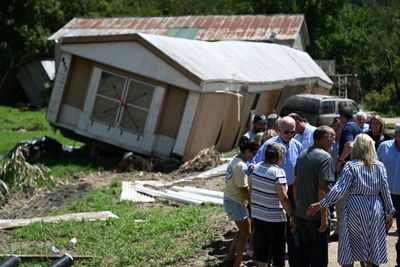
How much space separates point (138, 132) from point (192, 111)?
1.79 m

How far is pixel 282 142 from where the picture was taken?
27.3 ft

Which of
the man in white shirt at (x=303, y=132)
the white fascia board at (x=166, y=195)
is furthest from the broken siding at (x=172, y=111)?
the man in white shirt at (x=303, y=132)

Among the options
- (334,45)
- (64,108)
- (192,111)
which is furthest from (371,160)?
(334,45)

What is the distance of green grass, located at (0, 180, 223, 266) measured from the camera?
9.59 m

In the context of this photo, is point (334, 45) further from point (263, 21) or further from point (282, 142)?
point (282, 142)

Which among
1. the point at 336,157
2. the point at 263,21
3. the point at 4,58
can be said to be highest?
the point at 263,21

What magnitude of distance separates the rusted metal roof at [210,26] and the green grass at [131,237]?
25537 mm

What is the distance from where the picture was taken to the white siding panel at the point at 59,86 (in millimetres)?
20047

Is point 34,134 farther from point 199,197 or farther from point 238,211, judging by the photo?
point 238,211

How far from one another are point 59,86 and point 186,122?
424cm

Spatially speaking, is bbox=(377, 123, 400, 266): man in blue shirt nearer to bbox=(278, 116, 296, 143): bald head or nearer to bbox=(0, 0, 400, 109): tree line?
bbox=(278, 116, 296, 143): bald head

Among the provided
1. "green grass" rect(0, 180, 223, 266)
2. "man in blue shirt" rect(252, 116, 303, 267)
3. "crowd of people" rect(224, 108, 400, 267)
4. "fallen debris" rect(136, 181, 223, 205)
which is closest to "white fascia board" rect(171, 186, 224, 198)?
"fallen debris" rect(136, 181, 223, 205)

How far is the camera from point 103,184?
16.4m

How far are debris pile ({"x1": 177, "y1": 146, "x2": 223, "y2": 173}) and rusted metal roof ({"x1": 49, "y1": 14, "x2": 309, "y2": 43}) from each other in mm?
19015
